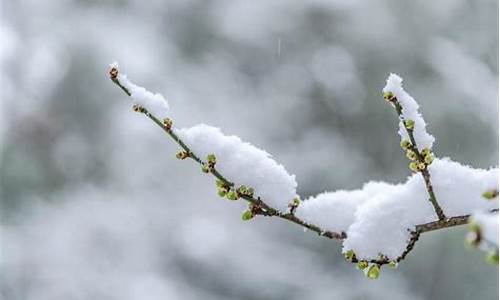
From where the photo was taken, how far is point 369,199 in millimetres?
868

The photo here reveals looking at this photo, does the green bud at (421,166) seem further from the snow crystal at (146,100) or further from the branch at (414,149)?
the snow crystal at (146,100)

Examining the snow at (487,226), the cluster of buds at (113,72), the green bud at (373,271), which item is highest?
the cluster of buds at (113,72)

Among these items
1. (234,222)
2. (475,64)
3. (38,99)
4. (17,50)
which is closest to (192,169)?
(234,222)

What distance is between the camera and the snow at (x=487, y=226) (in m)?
Answer: 0.40

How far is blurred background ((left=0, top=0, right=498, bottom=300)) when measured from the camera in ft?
13.4

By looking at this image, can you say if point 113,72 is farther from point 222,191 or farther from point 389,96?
point 389,96

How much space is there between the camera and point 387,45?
4.55 metres

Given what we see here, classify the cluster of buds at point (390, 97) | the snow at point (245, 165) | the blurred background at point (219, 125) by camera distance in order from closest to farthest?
the cluster of buds at point (390, 97), the snow at point (245, 165), the blurred background at point (219, 125)

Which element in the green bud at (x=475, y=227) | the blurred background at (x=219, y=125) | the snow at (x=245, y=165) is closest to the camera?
the green bud at (x=475, y=227)

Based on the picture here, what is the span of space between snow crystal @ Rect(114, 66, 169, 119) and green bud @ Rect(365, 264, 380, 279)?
0.28 m


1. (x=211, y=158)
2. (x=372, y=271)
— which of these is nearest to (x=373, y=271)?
(x=372, y=271)

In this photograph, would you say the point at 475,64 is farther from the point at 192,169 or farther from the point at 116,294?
the point at 116,294

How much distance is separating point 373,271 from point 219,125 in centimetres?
391

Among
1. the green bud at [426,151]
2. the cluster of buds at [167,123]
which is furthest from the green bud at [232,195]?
the green bud at [426,151]
